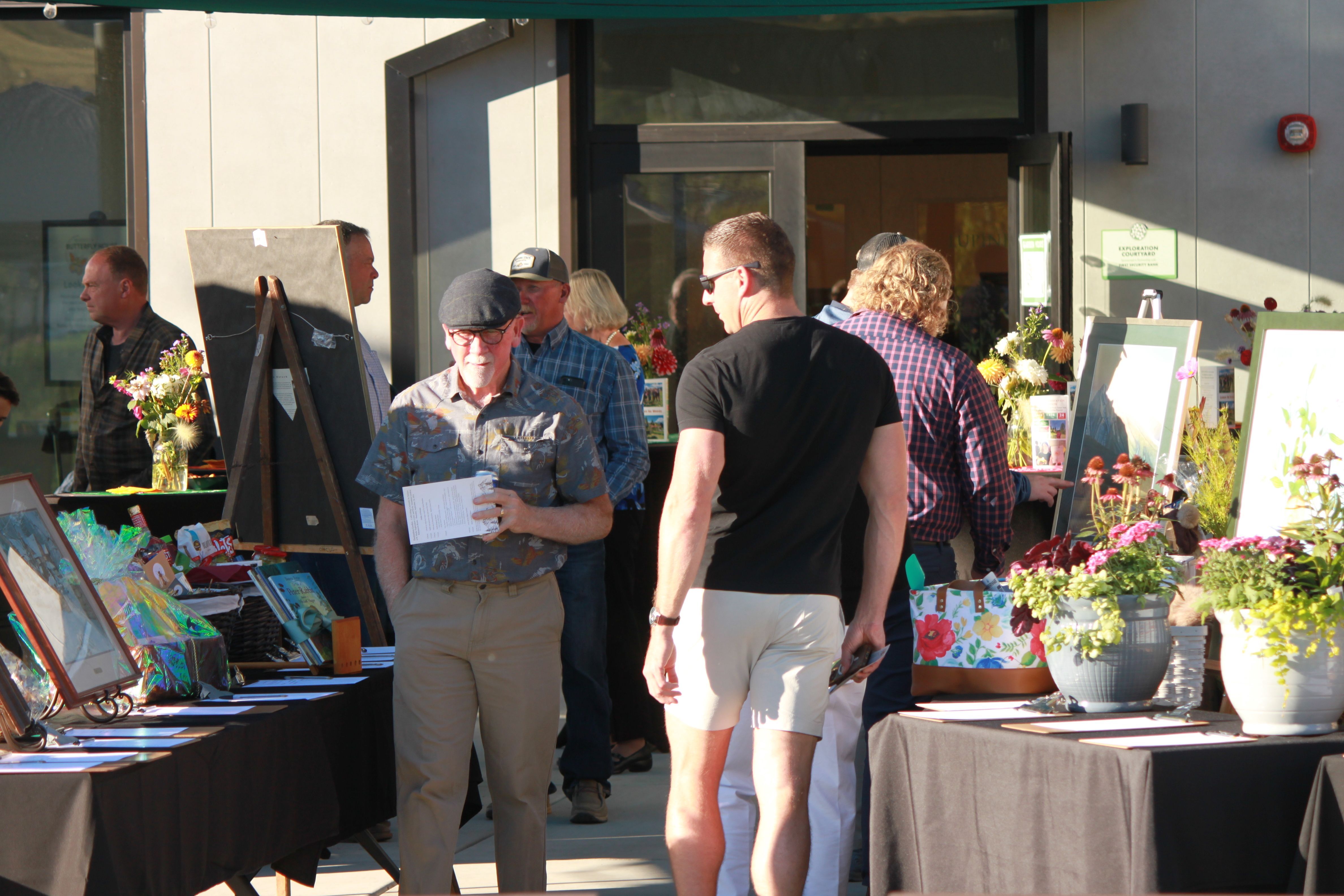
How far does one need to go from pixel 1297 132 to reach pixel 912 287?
4.39m

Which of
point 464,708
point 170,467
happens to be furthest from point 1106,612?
point 170,467

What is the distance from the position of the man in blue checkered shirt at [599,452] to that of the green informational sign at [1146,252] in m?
3.69

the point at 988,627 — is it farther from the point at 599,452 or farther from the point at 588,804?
the point at 588,804

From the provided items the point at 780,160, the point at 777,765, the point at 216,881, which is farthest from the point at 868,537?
the point at 780,160

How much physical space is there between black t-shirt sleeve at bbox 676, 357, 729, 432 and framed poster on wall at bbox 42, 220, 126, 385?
5.62 m

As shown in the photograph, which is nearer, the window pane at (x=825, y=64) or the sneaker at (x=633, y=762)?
the sneaker at (x=633, y=762)

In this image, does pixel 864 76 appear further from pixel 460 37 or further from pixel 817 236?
pixel 817 236

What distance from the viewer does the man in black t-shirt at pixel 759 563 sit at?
2.86 metres

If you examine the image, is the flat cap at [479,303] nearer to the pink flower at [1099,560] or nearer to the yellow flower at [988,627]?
the yellow flower at [988,627]

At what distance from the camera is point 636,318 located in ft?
21.4

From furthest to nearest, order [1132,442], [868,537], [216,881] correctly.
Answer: [1132,442] < [868,537] < [216,881]

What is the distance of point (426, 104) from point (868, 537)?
505 centimetres

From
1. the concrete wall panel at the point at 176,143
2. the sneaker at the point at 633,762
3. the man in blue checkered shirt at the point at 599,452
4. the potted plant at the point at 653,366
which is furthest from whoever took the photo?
the concrete wall panel at the point at 176,143

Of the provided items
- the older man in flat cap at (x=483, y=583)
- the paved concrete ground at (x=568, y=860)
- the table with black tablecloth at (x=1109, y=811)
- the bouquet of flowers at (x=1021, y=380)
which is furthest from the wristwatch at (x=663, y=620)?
the bouquet of flowers at (x=1021, y=380)
